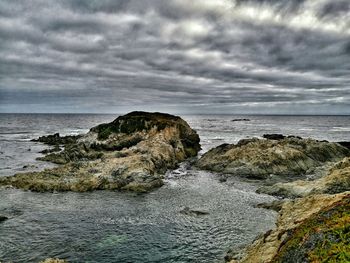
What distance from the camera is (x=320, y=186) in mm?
35219

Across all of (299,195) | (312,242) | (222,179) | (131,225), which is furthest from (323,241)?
(222,179)

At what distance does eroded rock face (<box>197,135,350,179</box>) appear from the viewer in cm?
5609

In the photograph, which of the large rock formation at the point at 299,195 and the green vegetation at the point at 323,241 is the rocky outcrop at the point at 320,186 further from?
the green vegetation at the point at 323,241

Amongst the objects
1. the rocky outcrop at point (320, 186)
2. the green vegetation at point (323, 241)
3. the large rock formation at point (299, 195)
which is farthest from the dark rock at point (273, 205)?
the green vegetation at point (323, 241)

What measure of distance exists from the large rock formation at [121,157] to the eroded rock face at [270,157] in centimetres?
967

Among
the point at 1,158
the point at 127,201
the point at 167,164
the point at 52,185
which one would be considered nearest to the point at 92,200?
the point at 127,201

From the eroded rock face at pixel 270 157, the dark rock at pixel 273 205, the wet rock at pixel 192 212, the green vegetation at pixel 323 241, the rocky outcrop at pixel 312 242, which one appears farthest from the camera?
the eroded rock face at pixel 270 157

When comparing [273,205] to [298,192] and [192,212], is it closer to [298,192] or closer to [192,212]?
[298,192]

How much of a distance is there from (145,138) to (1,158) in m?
34.2

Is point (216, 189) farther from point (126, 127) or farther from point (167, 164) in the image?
point (126, 127)

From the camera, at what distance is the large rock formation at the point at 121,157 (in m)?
46.8

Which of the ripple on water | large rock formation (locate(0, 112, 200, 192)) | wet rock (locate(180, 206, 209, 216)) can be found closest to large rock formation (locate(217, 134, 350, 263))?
the ripple on water

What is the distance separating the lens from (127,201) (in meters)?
40.7

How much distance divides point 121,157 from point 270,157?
26891mm
